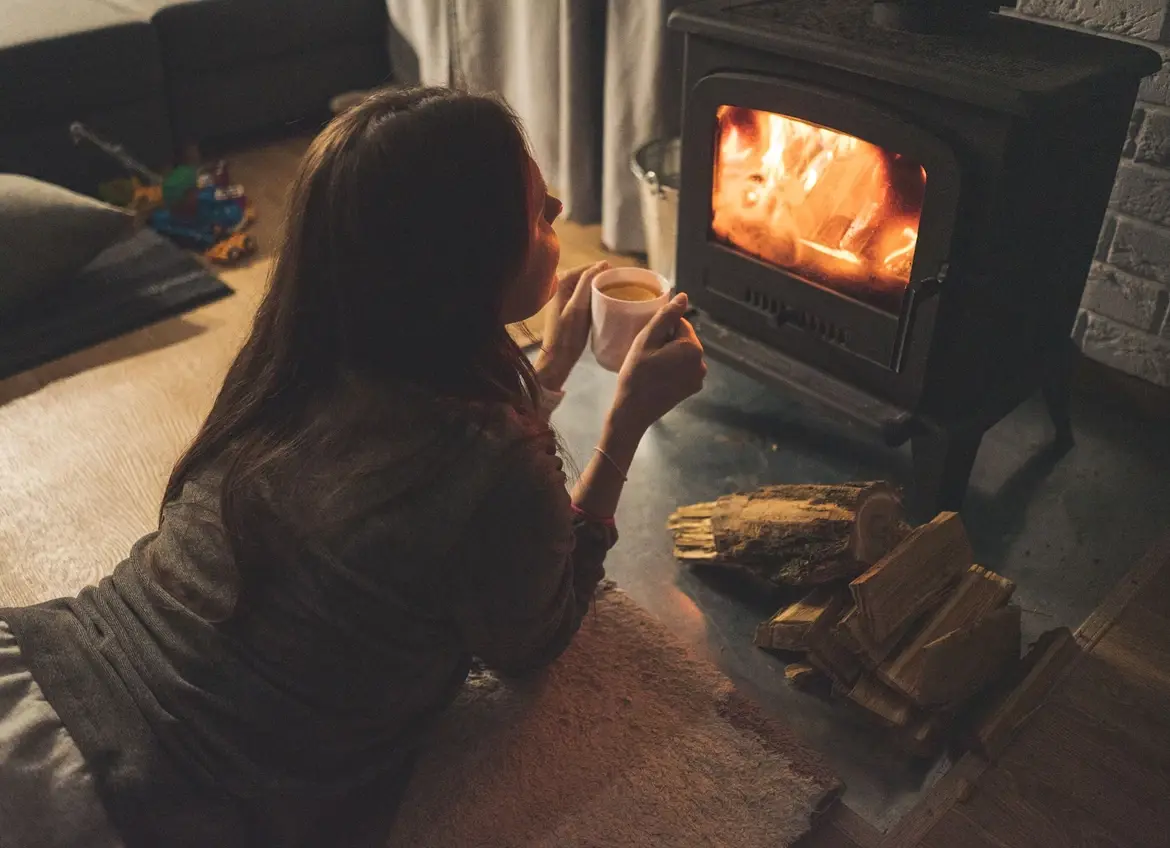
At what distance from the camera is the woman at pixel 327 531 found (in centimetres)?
82

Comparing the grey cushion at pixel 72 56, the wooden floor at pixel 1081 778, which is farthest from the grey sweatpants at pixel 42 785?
the grey cushion at pixel 72 56

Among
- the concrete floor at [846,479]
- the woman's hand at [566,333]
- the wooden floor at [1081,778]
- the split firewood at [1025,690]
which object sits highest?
the woman's hand at [566,333]

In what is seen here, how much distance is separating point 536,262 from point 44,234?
157 centimetres

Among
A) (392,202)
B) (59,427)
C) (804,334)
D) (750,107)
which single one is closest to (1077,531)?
(804,334)

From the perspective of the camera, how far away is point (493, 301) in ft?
2.88

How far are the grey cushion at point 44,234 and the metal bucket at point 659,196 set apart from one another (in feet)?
3.59

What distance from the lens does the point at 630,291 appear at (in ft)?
4.47

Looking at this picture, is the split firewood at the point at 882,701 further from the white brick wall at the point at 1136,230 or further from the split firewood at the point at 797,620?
the white brick wall at the point at 1136,230

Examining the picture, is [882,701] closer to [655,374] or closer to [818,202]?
[655,374]

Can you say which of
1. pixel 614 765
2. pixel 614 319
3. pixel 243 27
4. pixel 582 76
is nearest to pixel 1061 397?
pixel 614 319

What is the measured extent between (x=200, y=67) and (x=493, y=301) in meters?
2.30

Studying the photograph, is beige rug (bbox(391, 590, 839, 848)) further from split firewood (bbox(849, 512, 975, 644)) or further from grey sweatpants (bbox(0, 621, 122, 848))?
grey sweatpants (bbox(0, 621, 122, 848))

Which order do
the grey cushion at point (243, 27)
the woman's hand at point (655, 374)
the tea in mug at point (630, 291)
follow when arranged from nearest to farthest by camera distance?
1. the woman's hand at point (655, 374)
2. the tea in mug at point (630, 291)
3. the grey cushion at point (243, 27)

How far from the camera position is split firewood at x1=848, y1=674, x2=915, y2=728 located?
1.24m
